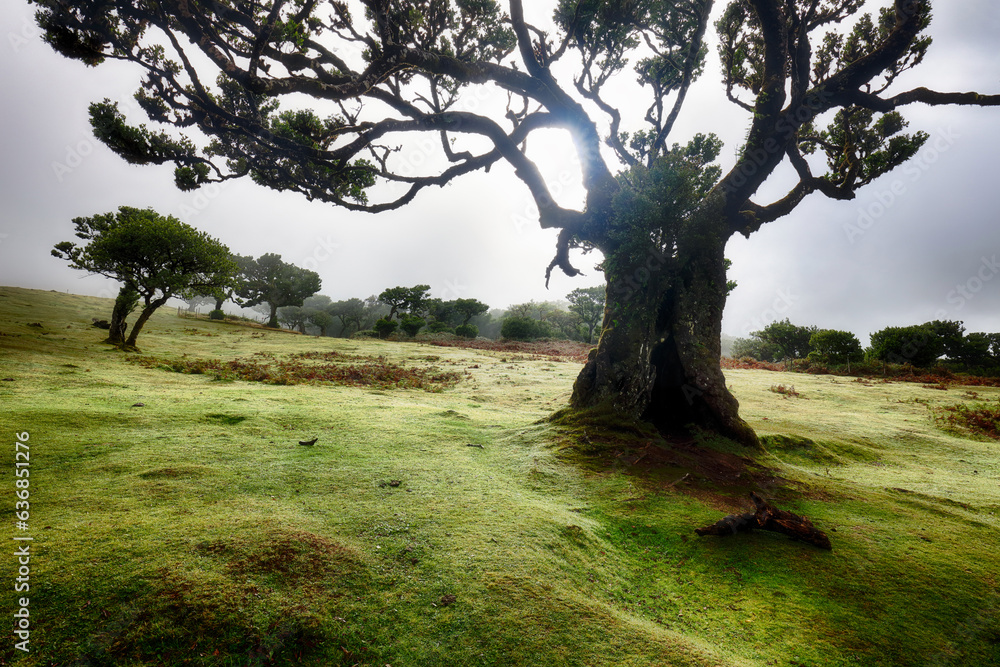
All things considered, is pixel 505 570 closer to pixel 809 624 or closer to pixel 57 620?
pixel 809 624

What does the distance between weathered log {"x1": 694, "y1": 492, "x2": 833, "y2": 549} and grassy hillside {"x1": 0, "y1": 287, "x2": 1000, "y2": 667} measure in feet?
0.41

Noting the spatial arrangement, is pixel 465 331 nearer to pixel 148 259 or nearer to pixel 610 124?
pixel 148 259

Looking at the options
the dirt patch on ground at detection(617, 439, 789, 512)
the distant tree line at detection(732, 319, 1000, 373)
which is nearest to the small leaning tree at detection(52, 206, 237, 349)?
the dirt patch on ground at detection(617, 439, 789, 512)

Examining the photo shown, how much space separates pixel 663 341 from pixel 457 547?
22.2ft

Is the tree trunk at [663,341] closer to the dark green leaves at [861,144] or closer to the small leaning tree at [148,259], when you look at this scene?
the dark green leaves at [861,144]

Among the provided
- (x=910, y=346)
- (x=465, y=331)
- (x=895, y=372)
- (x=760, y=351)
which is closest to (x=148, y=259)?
(x=465, y=331)

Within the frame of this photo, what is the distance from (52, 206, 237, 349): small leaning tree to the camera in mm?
18250

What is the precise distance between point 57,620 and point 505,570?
273cm

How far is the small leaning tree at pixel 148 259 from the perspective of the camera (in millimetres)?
18250

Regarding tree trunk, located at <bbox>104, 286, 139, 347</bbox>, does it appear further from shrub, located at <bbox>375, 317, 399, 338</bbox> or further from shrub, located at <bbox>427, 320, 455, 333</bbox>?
shrub, located at <bbox>427, 320, 455, 333</bbox>

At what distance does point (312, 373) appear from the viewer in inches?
615

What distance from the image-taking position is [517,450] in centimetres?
679

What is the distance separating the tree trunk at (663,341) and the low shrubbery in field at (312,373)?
810cm

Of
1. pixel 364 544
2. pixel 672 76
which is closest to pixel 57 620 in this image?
pixel 364 544
